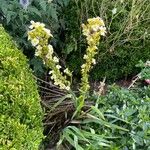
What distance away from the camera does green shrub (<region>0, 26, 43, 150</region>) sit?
262 cm

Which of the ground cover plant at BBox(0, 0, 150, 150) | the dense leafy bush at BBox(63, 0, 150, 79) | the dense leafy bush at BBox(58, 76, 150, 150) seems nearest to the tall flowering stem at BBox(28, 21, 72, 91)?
the ground cover plant at BBox(0, 0, 150, 150)

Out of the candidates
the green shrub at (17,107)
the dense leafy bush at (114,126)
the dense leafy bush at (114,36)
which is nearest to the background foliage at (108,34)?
the dense leafy bush at (114,36)

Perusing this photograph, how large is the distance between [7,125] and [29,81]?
0.63 metres

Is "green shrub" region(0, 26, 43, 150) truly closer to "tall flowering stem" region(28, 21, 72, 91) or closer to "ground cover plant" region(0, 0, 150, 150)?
"ground cover plant" region(0, 0, 150, 150)

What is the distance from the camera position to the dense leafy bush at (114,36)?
443 cm

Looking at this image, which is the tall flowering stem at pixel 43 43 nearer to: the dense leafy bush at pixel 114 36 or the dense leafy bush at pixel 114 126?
the dense leafy bush at pixel 114 126

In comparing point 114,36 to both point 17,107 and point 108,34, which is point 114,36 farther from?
point 17,107

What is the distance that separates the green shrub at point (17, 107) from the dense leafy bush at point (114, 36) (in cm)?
137

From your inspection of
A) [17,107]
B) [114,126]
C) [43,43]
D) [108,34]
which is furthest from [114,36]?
[17,107]

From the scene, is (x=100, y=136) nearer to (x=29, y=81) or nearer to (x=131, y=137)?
(x=131, y=137)

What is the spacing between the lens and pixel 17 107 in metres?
2.76

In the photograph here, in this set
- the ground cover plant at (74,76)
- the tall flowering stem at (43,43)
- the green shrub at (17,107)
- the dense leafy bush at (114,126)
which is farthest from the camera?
the dense leafy bush at (114,126)

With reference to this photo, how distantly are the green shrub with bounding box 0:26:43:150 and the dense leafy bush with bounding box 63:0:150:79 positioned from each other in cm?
137

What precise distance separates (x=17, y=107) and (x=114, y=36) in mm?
1947
